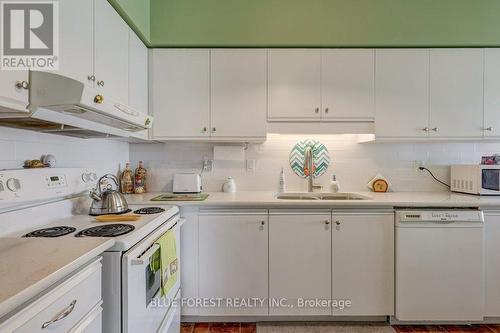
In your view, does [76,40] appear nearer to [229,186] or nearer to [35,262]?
[35,262]

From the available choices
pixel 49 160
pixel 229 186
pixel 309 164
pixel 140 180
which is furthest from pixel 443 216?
pixel 49 160

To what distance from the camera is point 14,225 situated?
121 centimetres

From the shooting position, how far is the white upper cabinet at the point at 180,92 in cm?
216

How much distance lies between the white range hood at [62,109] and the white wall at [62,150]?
0.06 m

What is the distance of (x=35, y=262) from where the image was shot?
812mm

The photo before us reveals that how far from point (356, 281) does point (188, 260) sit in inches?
47.1

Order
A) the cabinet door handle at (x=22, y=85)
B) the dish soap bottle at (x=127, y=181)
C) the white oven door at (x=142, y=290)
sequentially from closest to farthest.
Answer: the cabinet door handle at (x=22, y=85) < the white oven door at (x=142, y=290) < the dish soap bottle at (x=127, y=181)

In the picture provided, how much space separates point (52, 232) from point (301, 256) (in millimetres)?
1467

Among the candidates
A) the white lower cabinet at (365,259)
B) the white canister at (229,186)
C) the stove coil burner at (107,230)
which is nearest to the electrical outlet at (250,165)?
the white canister at (229,186)

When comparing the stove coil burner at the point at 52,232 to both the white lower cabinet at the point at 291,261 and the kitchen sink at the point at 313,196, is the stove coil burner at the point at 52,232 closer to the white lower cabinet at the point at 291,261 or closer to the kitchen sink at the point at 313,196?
the white lower cabinet at the point at 291,261

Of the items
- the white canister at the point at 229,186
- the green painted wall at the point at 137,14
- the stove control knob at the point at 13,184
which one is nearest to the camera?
the stove control knob at the point at 13,184

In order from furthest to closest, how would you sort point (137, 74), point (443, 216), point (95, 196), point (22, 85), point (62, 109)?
point (137, 74), point (443, 216), point (95, 196), point (62, 109), point (22, 85)

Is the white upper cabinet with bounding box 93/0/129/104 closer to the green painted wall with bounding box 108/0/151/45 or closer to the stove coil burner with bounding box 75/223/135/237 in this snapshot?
the green painted wall with bounding box 108/0/151/45

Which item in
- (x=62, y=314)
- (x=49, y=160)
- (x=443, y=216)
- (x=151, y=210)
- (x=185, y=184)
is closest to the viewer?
(x=62, y=314)
